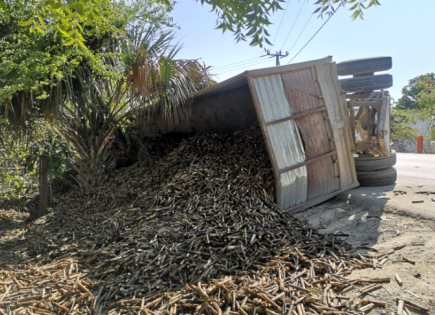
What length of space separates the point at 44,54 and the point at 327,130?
4.69m

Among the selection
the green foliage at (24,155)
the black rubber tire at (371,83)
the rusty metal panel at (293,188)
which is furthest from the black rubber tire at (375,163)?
the green foliage at (24,155)

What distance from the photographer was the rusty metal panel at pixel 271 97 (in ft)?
17.3

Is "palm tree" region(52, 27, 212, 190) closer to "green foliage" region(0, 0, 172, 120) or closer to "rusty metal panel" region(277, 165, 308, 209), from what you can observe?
"green foliage" region(0, 0, 172, 120)

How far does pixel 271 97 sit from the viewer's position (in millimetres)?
5387

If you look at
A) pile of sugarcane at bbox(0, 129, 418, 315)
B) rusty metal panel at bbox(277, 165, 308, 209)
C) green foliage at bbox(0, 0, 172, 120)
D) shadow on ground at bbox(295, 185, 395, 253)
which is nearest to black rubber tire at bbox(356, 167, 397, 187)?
shadow on ground at bbox(295, 185, 395, 253)

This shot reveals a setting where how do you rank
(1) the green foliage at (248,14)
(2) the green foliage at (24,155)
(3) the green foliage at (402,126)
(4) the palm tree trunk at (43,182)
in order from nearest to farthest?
(1) the green foliage at (248,14) → (2) the green foliage at (24,155) → (4) the palm tree trunk at (43,182) → (3) the green foliage at (402,126)

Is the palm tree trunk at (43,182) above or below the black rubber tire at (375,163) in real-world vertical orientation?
above

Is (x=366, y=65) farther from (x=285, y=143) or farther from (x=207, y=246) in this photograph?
(x=207, y=246)

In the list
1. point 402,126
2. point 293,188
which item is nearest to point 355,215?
point 293,188

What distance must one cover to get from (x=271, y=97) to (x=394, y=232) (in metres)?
2.65

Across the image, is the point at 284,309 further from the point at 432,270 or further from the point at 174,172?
the point at 174,172

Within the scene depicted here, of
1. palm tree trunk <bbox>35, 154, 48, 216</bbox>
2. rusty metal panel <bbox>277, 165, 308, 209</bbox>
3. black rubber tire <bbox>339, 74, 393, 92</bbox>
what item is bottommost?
rusty metal panel <bbox>277, 165, 308, 209</bbox>

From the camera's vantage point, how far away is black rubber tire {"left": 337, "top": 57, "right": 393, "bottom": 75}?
6387 mm

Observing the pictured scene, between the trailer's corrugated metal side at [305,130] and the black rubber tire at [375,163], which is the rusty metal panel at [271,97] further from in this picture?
the black rubber tire at [375,163]
